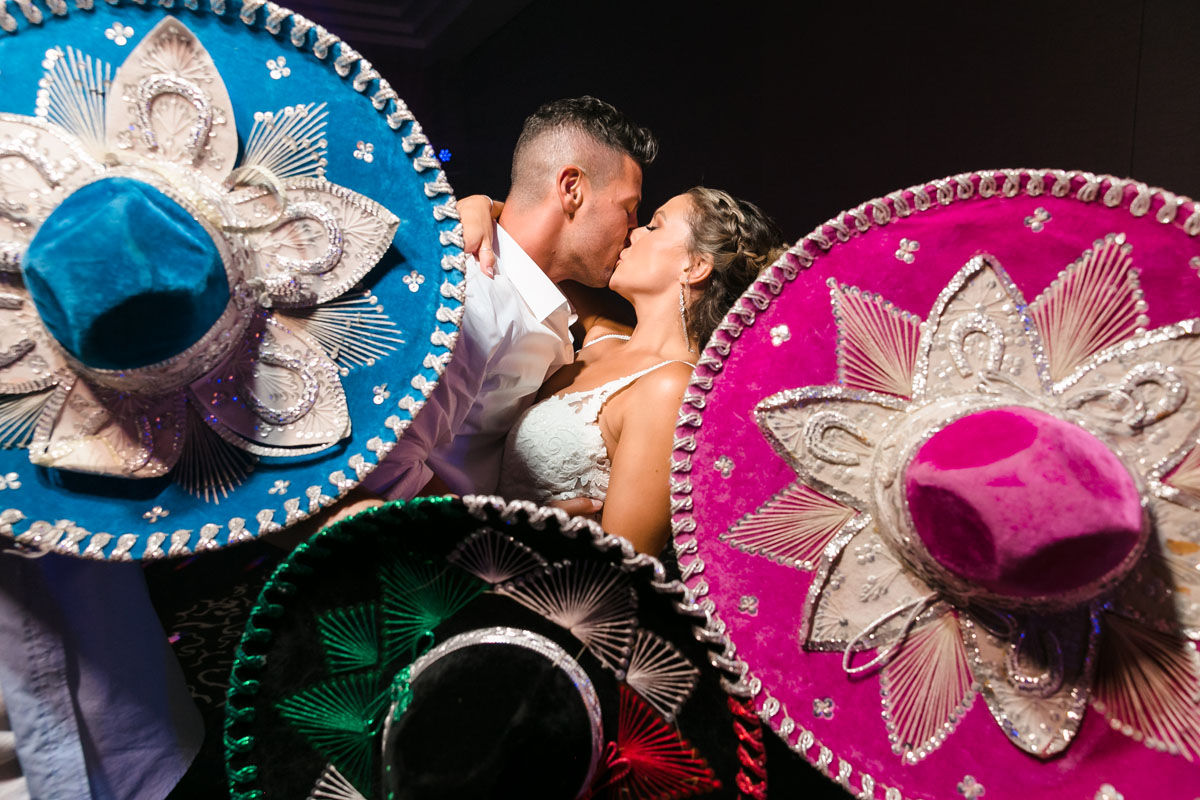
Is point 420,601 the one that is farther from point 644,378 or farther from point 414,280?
point 644,378

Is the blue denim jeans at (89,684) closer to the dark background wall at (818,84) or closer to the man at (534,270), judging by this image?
the man at (534,270)

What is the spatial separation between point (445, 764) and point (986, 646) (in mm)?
677

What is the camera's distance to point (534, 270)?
1.59 meters

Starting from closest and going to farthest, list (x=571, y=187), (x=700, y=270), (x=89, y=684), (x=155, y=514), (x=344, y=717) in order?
(x=344, y=717) < (x=155, y=514) < (x=89, y=684) < (x=700, y=270) < (x=571, y=187)

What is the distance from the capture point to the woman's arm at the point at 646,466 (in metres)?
1.38

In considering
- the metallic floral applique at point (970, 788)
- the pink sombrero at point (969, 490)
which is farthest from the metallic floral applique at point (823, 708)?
the metallic floral applique at point (970, 788)

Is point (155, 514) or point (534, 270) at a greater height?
point (534, 270)

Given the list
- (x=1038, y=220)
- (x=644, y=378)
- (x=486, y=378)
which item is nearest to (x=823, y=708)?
(x=1038, y=220)

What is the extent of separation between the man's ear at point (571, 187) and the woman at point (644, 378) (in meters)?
0.16

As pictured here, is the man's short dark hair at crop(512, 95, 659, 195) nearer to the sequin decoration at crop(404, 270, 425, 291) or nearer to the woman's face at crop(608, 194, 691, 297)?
the woman's face at crop(608, 194, 691, 297)

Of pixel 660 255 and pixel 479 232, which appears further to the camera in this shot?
pixel 660 255

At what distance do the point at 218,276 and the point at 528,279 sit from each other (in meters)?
0.76

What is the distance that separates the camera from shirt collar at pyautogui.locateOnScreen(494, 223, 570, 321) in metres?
1.55

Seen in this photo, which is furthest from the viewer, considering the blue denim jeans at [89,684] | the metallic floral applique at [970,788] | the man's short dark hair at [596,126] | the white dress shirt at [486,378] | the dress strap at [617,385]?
the man's short dark hair at [596,126]
